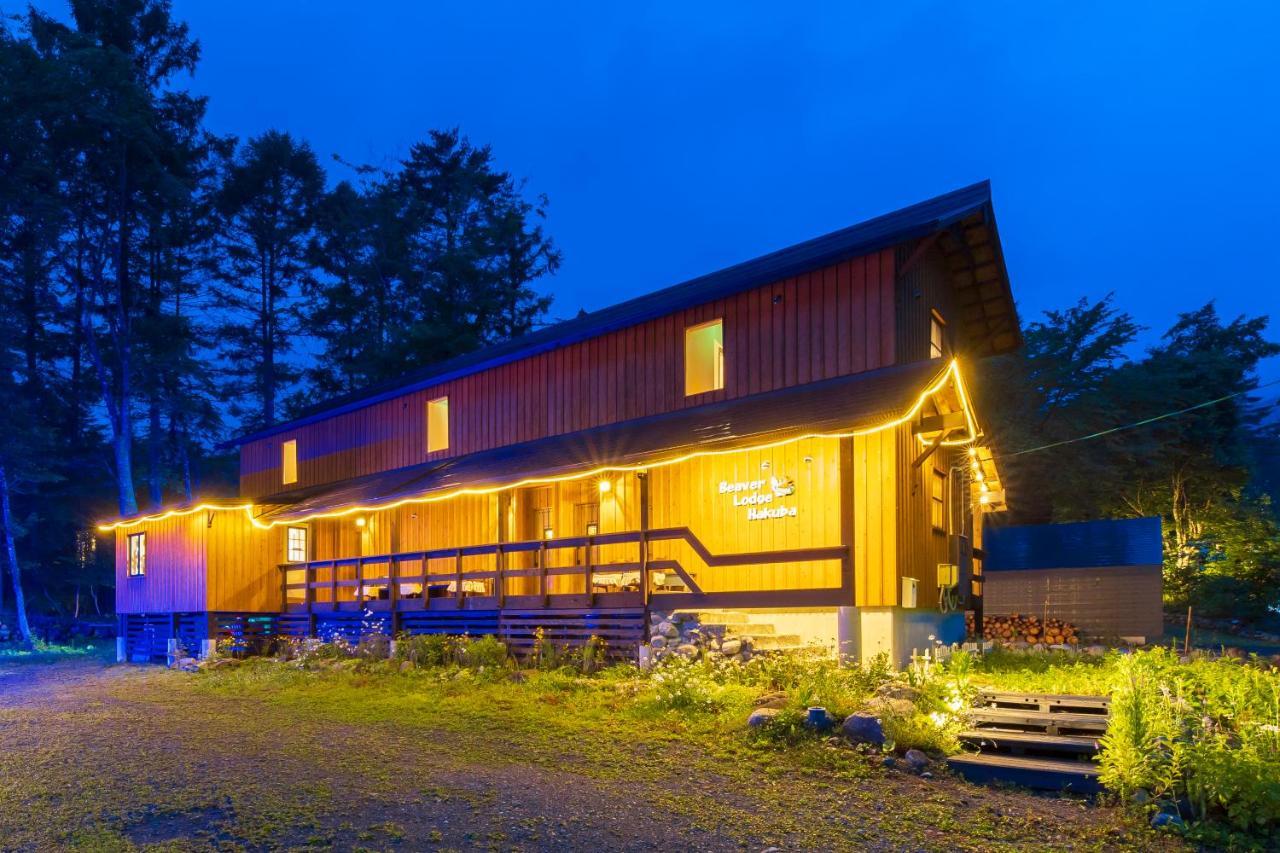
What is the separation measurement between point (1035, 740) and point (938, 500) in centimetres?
795

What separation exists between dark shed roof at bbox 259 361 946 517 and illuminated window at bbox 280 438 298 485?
5896mm

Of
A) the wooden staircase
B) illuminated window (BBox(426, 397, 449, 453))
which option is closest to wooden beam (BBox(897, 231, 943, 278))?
the wooden staircase

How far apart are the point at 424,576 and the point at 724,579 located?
6.05m

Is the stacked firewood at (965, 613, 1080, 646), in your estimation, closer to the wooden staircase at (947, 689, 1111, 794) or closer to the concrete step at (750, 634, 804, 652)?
the concrete step at (750, 634, 804, 652)

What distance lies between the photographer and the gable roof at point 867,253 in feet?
48.3

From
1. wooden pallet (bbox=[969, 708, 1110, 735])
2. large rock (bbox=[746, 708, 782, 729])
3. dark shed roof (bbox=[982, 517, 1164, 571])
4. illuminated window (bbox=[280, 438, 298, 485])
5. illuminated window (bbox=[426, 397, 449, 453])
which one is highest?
illuminated window (bbox=[426, 397, 449, 453])

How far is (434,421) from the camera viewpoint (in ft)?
72.8

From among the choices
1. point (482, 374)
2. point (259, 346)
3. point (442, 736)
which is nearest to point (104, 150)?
point (259, 346)

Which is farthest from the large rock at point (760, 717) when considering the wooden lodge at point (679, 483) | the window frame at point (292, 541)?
the window frame at point (292, 541)

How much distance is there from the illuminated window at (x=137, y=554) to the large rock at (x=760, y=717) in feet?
62.2

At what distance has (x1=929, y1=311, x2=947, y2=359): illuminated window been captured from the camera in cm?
1613

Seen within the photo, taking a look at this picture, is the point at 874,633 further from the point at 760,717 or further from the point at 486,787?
the point at 486,787

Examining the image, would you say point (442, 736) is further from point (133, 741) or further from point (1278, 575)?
point (1278, 575)

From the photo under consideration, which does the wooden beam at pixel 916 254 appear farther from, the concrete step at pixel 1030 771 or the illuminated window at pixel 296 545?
the illuminated window at pixel 296 545
